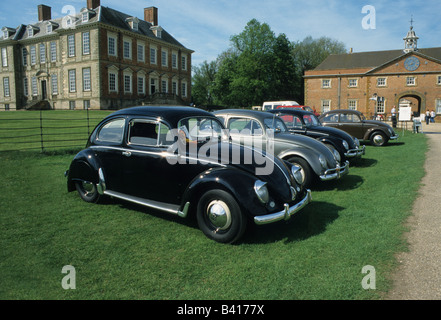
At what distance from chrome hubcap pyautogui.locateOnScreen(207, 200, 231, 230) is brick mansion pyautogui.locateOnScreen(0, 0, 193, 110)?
134 ft

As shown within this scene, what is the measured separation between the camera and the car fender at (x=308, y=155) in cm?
711

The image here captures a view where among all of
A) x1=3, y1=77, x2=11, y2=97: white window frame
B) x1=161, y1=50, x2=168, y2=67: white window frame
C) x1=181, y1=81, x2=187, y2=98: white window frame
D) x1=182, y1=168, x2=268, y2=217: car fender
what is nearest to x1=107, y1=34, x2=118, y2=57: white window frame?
x1=161, y1=50, x2=168, y2=67: white window frame

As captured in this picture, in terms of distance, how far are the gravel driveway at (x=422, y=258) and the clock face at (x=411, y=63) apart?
4940 cm

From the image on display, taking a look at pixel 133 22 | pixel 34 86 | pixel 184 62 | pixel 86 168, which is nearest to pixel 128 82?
pixel 133 22

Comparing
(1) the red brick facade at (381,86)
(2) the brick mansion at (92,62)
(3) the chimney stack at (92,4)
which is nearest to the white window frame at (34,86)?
(2) the brick mansion at (92,62)

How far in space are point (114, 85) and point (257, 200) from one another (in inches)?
1713

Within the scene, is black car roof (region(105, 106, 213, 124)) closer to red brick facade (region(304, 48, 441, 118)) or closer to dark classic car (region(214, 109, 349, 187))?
dark classic car (region(214, 109, 349, 187))

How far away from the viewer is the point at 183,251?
414 cm

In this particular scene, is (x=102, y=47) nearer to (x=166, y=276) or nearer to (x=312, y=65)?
(x=166, y=276)

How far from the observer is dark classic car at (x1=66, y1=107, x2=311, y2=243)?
168 inches

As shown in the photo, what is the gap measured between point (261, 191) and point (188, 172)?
1.15 metres

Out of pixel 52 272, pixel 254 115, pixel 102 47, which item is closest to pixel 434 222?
pixel 254 115

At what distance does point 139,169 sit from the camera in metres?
5.18

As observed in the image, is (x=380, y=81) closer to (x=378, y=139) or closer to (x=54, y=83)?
(x=378, y=139)
